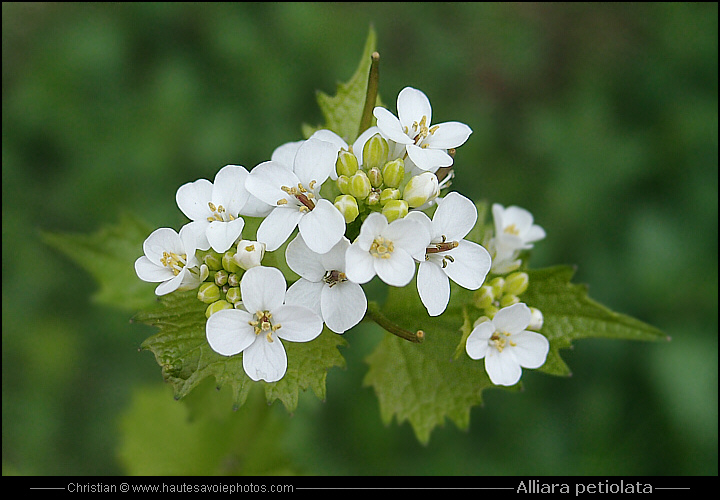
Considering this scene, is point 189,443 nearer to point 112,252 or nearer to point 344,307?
point 112,252

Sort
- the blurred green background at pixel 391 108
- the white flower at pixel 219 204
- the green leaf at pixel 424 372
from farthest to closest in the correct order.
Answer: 1. the blurred green background at pixel 391 108
2. the green leaf at pixel 424 372
3. the white flower at pixel 219 204

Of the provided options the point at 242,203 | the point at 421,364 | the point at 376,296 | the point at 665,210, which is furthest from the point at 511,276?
the point at 665,210

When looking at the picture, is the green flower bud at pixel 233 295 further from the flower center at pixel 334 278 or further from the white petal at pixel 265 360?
the flower center at pixel 334 278

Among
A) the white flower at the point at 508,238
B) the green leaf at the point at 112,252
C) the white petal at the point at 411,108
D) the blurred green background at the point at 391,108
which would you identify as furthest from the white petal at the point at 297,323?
the blurred green background at the point at 391,108

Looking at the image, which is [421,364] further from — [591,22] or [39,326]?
[591,22]

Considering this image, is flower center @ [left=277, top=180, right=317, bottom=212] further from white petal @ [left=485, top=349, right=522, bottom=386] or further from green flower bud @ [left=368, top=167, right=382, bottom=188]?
white petal @ [left=485, top=349, right=522, bottom=386]

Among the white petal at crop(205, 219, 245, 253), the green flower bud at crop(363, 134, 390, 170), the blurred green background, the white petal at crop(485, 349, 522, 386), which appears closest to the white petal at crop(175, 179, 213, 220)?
the white petal at crop(205, 219, 245, 253)
